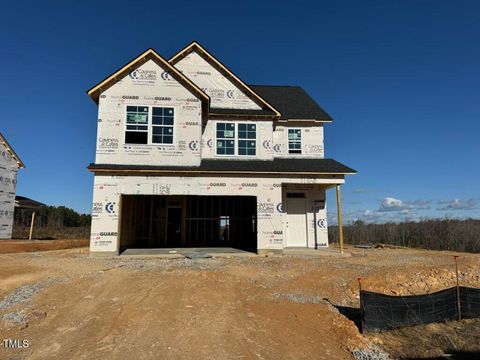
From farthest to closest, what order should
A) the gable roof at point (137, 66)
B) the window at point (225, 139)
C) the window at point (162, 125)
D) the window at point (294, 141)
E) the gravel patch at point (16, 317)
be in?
1. the window at point (294, 141)
2. the window at point (225, 139)
3. the window at point (162, 125)
4. the gable roof at point (137, 66)
5. the gravel patch at point (16, 317)

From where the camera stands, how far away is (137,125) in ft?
50.1

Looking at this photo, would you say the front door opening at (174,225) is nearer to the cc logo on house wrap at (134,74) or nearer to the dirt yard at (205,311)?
the dirt yard at (205,311)

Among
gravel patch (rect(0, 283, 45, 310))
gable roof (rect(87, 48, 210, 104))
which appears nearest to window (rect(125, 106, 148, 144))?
gable roof (rect(87, 48, 210, 104))

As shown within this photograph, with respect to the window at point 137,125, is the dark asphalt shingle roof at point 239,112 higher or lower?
higher

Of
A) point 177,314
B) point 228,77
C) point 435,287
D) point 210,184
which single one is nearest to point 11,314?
point 177,314

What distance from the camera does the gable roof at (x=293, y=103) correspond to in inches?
747

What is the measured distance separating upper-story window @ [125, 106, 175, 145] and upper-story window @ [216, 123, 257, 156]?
9.06 ft

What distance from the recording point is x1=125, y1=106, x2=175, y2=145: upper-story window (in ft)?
50.1

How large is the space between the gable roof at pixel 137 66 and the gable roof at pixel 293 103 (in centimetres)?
560

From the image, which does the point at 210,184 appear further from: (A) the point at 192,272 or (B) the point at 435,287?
(B) the point at 435,287

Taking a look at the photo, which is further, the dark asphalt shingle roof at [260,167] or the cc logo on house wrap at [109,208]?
the dark asphalt shingle roof at [260,167]

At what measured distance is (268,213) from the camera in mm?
15250

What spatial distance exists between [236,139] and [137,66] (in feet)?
19.6

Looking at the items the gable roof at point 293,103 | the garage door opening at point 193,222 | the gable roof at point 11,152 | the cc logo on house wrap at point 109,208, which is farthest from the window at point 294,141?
the gable roof at point 11,152
